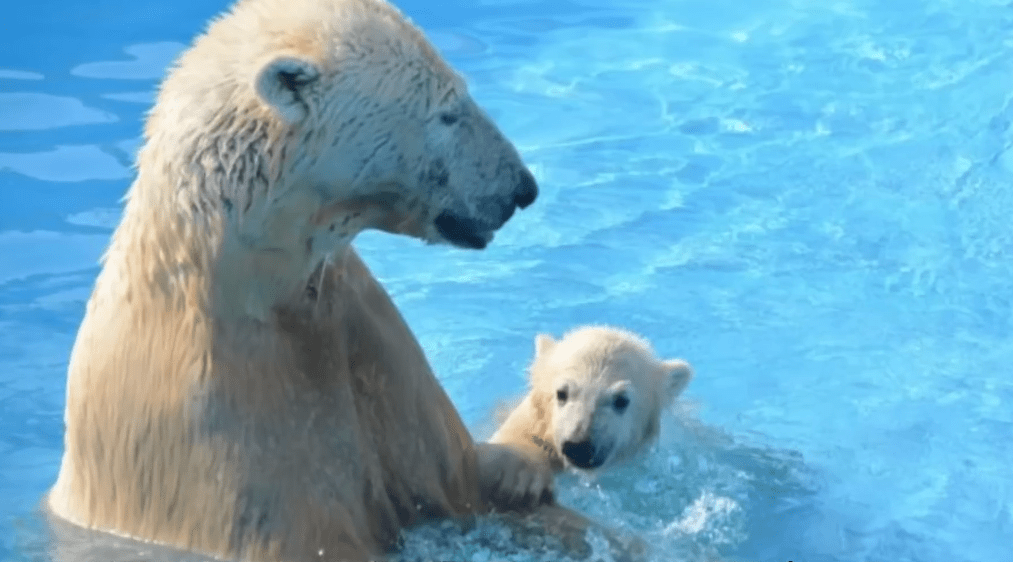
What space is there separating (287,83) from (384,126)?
0.21 metres

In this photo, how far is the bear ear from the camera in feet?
8.59

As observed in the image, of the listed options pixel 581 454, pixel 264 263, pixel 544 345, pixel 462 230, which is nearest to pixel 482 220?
pixel 462 230

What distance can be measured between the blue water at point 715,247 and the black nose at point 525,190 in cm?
73

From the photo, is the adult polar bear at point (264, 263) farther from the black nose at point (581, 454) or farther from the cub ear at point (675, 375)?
the cub ear at point (675, 375)

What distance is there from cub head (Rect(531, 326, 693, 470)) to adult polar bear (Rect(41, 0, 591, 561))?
4.02 ft

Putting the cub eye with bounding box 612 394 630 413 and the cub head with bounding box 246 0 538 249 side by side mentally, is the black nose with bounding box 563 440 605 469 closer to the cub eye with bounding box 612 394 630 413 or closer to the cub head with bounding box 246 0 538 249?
the cub eye with bounding box 612 394 630 413

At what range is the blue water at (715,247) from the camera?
14.8ft

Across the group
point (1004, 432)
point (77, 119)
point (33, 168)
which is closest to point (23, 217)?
point (33, 168)

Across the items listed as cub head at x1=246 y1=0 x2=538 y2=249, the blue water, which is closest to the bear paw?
the blue water

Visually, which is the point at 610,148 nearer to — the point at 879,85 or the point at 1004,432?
the point at 879,85

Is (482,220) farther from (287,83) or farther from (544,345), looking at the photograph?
(544,345)

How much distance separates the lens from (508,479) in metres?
3.38

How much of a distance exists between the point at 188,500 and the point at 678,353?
284cm

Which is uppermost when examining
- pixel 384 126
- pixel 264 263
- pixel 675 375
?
pixel 384 126
